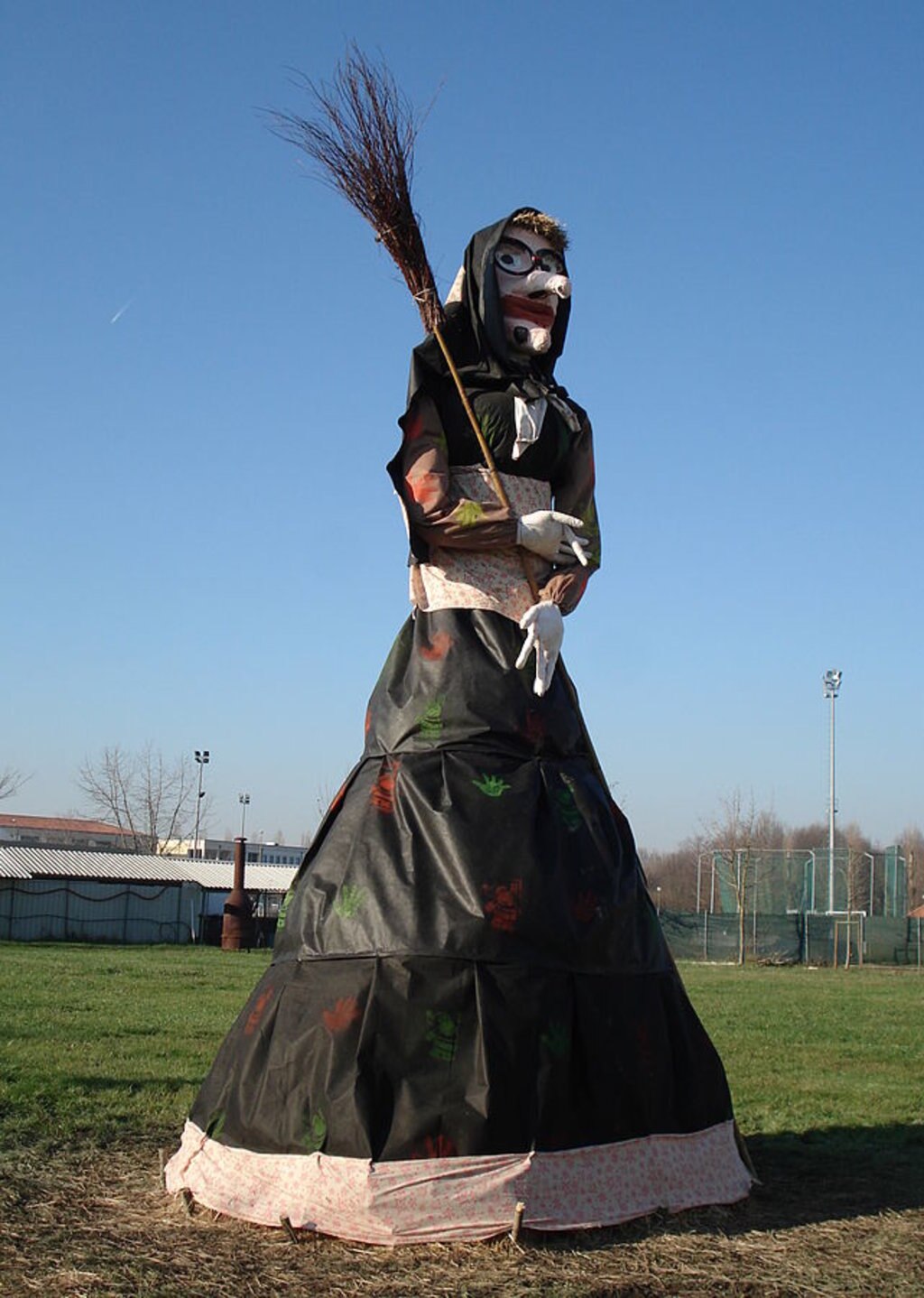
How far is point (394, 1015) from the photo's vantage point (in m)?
4.50

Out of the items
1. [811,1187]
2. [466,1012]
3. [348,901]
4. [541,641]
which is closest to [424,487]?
[541,641]

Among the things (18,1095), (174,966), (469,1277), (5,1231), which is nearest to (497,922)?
(469,1277)

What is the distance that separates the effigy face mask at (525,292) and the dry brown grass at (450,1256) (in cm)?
369

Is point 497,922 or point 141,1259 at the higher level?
point 497,922

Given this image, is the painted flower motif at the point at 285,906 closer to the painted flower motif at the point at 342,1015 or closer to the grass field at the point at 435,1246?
the painted flower motif at the point at 342,1015

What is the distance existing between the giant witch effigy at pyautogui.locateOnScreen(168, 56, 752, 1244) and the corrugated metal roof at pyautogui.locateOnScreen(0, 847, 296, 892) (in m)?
41.2

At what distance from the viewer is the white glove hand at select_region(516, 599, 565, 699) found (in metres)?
5.25

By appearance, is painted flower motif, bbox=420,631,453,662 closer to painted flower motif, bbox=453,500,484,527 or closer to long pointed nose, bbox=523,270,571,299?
painted flower motif, bbox=453,500,484,527

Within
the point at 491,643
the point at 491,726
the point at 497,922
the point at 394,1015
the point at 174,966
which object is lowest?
the point at 174,966

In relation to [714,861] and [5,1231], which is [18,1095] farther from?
[714,861]

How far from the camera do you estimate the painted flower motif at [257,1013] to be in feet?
16.2

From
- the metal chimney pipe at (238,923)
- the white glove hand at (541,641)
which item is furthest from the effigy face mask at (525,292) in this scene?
the metal chimney pipe at (238,923)

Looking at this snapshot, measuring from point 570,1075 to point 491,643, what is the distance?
168 cm

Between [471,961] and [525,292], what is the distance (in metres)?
3.07
